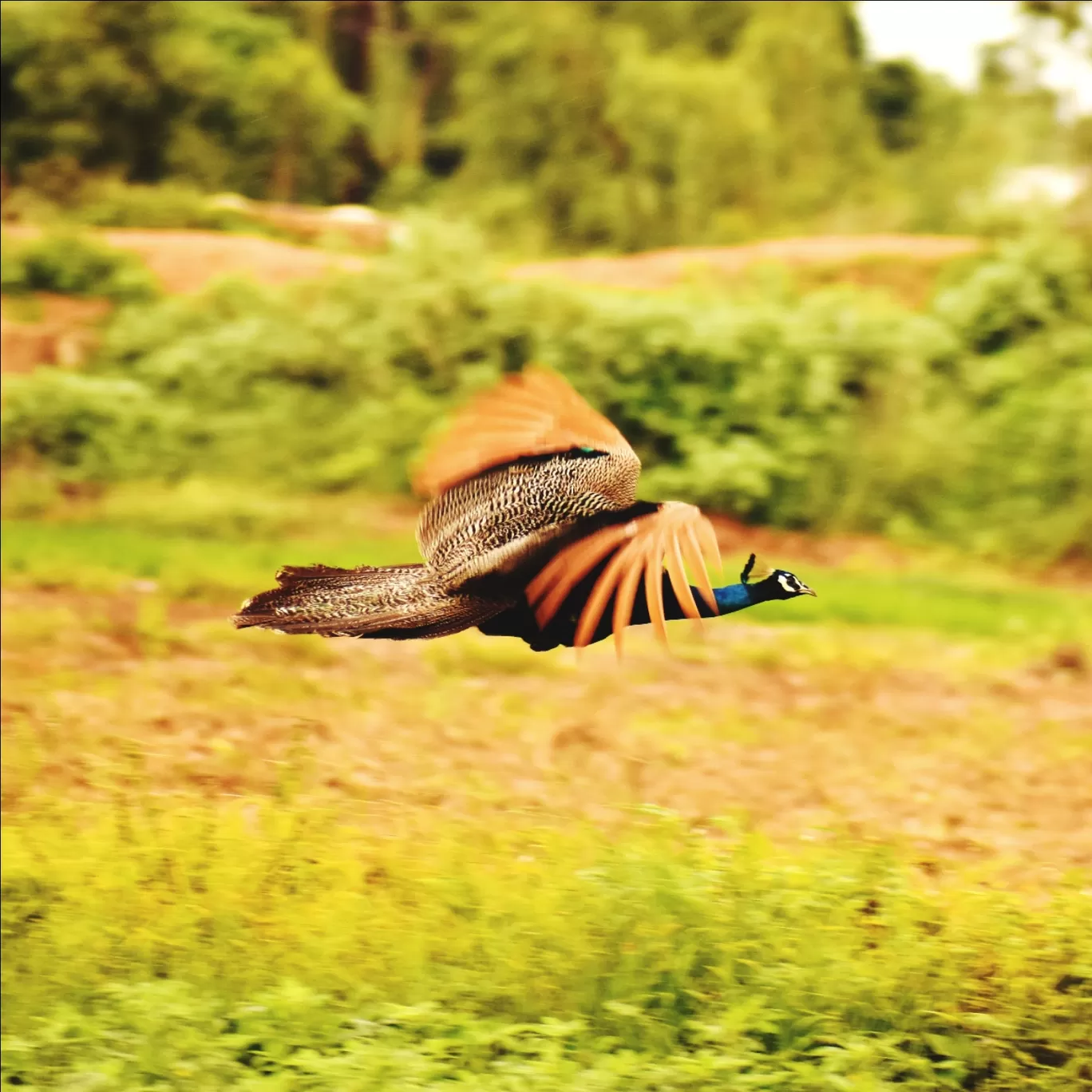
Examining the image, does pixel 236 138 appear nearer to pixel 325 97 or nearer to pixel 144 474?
pixel 325 97

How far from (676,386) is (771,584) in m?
4.07

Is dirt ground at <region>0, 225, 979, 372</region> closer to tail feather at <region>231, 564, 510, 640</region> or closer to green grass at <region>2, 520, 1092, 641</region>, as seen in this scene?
green grass at <region>2, 520, 1092, 641</region>

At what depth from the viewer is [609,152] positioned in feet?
30.2

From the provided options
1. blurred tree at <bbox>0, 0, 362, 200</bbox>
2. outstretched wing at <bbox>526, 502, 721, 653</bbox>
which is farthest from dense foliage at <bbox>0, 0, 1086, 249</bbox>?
outstretched wing at <bbox>526, 502, 721, 653</bbox>

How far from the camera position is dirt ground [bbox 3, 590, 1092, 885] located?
11.3ft

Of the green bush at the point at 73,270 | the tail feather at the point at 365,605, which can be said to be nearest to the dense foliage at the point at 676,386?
the green bush at the point at 73,270

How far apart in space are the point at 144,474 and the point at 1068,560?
380 centimetres

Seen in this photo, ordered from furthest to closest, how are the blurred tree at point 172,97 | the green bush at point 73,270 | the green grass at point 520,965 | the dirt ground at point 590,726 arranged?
the blurred tree at point 172,97 → the green bush at point 73,270 → the dirt ground at point 590,726 → the green grass at point 520,965

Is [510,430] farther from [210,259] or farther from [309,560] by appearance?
[210,259]

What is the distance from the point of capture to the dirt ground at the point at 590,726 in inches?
135

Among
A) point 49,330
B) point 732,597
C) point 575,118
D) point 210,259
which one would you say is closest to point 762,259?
point 575,118

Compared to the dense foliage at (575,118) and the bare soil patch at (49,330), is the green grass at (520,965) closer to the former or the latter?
the bare soil patch at (49,330)

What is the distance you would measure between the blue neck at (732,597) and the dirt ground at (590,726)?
1.51 m

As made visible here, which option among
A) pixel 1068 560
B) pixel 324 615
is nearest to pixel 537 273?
pixel 1068 560
